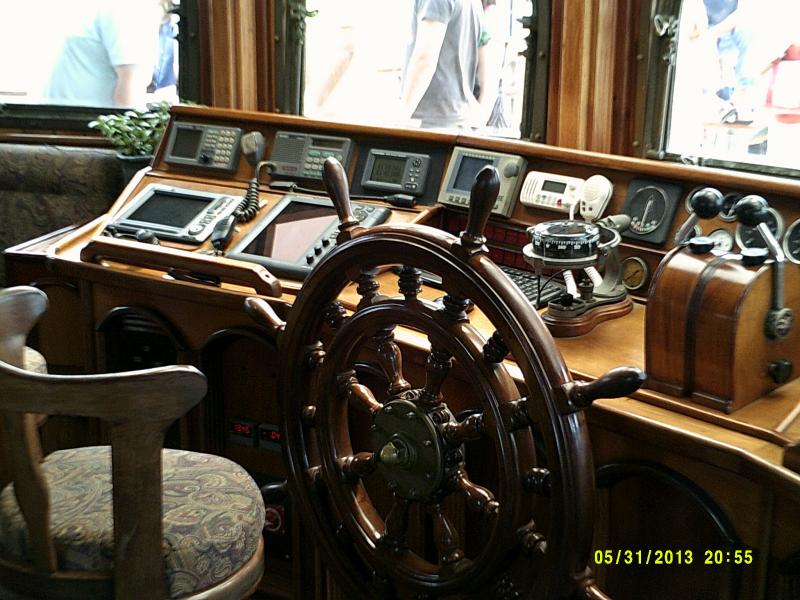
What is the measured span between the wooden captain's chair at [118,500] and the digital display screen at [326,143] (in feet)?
3.91

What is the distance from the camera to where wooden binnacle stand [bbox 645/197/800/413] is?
154cm

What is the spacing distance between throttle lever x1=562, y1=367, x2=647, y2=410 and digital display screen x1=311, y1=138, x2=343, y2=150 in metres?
1.55

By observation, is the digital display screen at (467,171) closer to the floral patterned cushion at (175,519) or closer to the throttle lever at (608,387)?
the floral patterned cushion at (175,519)

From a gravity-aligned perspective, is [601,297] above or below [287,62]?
below

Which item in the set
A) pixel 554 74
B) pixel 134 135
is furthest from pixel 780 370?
pixel 134 135

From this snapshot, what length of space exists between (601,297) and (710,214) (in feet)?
1.19

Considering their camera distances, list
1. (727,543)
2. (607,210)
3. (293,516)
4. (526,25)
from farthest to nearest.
A: (526,25) < (293,516) < (607,210) < (727,543)

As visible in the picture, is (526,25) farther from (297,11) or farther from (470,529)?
(470,529)

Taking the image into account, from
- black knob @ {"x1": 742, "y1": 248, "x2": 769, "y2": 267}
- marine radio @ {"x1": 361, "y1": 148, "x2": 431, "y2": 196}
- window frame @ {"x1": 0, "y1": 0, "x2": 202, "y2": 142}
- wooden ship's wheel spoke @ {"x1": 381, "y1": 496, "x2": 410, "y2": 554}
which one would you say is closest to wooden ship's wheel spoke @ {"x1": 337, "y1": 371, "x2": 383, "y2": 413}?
wooden ship's wheel spoke @ {"x1": 381, "y1": 496, "x2": 410, "y2": 554}

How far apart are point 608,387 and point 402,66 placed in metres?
1.85

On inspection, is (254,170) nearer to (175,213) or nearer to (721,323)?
(175,213)

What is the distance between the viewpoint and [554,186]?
2.26m

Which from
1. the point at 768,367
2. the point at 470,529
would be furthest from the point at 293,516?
the point at 768,367

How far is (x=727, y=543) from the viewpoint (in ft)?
5.02
